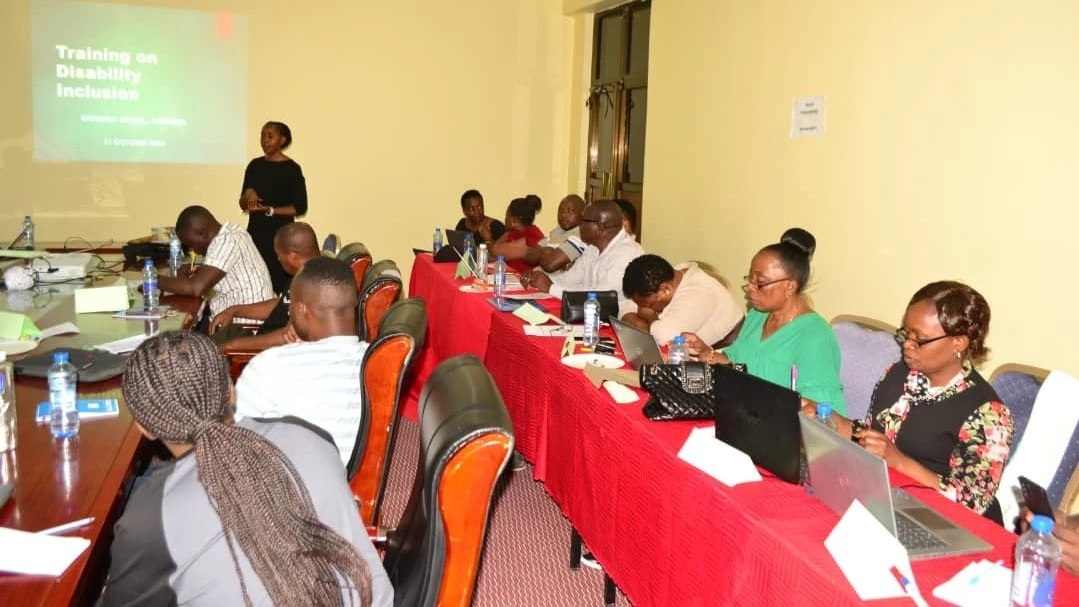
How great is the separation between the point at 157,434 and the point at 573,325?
2.40 metres

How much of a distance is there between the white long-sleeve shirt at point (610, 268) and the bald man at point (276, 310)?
139 cm

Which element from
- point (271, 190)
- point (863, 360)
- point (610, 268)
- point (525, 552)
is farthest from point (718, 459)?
point (271, 190)

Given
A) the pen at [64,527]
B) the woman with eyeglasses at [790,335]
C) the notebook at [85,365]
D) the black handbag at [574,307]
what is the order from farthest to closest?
1. the black handbag at [574,307]
2. the woman with eyeglasses at [790,335]
3. the notebook at [85,365]
4. the pen at [64,527]

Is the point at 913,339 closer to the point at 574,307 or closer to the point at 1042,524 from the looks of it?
the point at 1042,524

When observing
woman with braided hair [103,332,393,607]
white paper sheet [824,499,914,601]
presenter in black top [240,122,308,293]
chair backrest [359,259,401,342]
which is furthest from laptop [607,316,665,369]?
presenter in black top [240,122,308,293]

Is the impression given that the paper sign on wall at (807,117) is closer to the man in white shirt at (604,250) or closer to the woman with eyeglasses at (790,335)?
the man in white shirt at (604,250)

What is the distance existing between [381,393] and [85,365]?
0.99m

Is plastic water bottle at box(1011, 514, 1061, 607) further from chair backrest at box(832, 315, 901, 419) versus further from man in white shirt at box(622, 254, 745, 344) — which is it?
man in white shirt at box(622, 254, 745, 344)

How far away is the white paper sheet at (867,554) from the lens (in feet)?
4.79

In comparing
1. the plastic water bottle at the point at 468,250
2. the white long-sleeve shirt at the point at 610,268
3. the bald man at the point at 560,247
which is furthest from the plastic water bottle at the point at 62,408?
the bald man at the point at 560,247

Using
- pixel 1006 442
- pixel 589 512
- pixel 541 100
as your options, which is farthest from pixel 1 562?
pixel 541 100

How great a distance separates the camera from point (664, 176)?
575cm

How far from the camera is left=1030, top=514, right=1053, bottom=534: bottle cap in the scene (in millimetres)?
1398

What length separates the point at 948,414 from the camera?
215 cm
